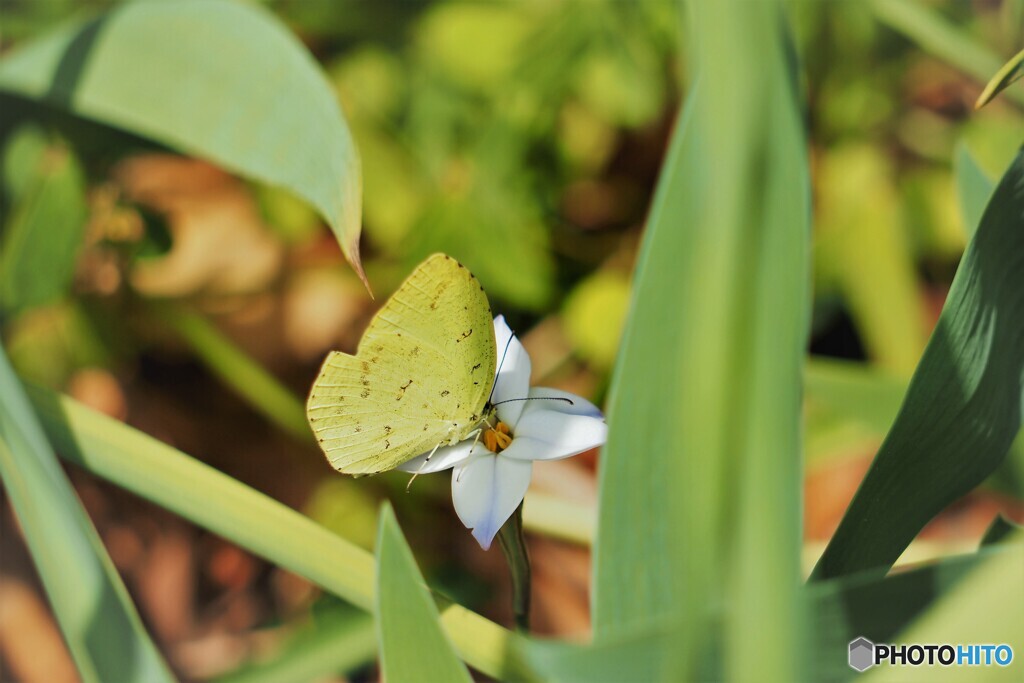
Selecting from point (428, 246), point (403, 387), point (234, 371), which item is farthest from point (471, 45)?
point (403, 387)

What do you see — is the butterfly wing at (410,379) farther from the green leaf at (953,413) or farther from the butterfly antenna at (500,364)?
the green leaf at (953,413)

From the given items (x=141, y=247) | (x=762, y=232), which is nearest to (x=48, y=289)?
(x=141, y=247)

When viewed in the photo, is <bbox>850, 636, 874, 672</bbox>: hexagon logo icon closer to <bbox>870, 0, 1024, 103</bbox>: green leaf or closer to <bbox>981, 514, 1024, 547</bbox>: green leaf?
<bbox>981, 514, 1024, 547</bbox>: green leaf

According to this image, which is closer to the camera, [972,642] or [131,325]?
[972,642]

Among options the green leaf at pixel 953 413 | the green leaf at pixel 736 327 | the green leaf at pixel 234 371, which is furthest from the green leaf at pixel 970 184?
the green leaf at pixel 234 371

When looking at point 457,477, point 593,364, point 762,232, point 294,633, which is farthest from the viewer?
point 593,364

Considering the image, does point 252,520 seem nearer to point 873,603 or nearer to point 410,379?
point 410,379

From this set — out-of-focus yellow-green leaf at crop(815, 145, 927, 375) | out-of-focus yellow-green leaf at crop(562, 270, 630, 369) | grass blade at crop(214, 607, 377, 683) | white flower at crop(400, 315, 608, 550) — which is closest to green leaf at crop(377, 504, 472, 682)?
white flower at crop(400, 315, 608, 550)

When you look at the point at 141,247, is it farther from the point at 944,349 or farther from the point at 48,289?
the point at 944,349
